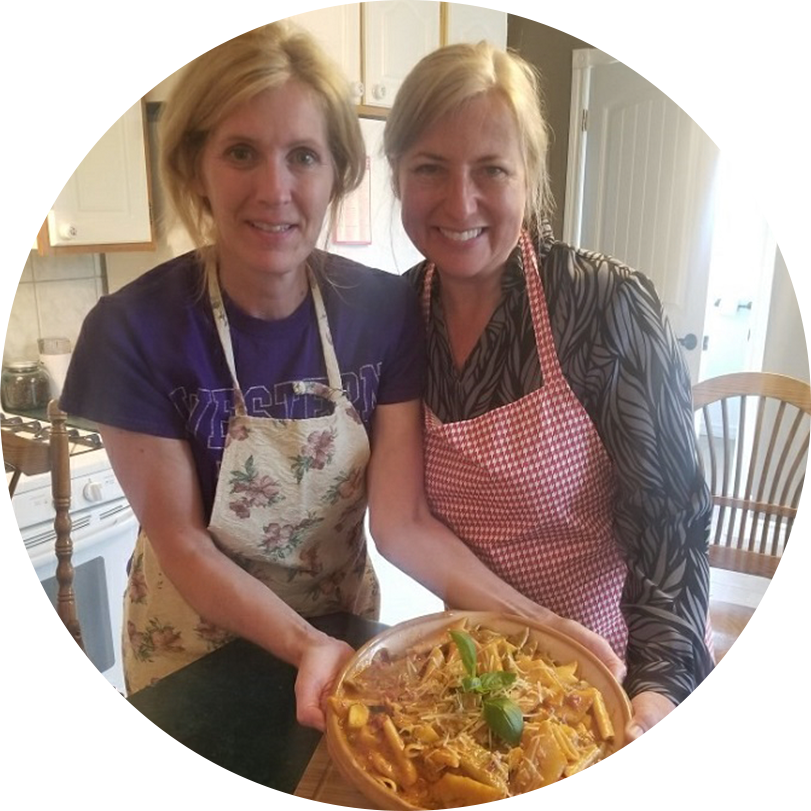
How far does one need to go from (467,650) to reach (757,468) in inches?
8.3

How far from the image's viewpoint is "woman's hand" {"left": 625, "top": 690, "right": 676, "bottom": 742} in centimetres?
47

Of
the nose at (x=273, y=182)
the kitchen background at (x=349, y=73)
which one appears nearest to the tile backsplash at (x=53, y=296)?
the kitchen background at (x=349, y=73)

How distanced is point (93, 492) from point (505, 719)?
28cm

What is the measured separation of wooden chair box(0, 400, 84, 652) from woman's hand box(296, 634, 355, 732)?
149 millimetres

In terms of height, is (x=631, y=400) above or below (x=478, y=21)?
below

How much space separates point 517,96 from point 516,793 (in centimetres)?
39

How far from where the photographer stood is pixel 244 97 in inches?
16.8

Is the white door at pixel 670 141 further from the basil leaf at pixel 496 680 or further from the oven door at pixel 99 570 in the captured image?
the oven door at pixel 99 570

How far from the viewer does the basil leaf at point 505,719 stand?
438mm

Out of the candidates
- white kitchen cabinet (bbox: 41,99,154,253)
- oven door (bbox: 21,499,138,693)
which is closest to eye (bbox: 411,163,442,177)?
white kitchen cabinet (bbox: 41,99,154,253)

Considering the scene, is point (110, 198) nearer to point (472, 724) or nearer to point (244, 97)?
point (244, 97)

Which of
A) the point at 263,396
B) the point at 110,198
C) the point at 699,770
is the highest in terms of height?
the point at 110,198

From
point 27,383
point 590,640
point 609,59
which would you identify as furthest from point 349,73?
point 590,640

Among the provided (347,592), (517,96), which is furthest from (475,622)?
(517,96)
